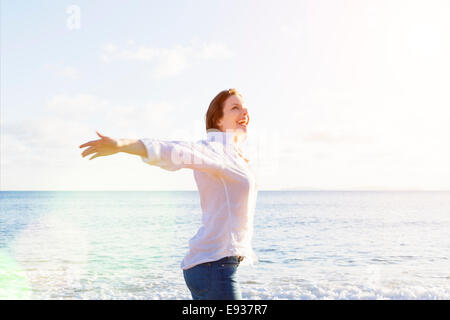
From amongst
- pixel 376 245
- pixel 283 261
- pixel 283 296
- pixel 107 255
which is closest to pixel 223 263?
pixel 283 296

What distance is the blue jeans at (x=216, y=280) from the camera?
2066 millimetres

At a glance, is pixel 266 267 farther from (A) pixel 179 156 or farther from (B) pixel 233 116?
(A) pixel 179 156

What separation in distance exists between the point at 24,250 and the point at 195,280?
58.2 ft

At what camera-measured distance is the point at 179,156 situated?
184 cm

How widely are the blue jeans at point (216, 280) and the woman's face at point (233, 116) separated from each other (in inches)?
25.5

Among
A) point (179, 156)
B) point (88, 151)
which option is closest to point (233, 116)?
point (179, 156)

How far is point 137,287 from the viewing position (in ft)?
34.0

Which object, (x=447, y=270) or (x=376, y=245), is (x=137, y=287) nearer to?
(x=447, y=270)

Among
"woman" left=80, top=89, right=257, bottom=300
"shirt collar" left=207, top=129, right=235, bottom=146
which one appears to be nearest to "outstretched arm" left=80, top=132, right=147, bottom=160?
"woman" left=80, top=89, right=257, bottom=300

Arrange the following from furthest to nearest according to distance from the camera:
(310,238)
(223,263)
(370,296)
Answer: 1. (310,238)
2. (370,296)
3. (223,263)

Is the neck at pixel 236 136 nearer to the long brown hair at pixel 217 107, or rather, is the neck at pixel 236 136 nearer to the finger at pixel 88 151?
the long brown hair at pixel 217 107

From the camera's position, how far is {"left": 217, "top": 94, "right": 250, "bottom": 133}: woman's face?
7.72 ft

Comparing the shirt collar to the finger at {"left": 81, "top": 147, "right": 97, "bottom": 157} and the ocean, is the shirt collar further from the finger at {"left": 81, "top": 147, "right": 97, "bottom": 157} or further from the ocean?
the ocean

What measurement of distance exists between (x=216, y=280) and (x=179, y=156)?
0.60 m
